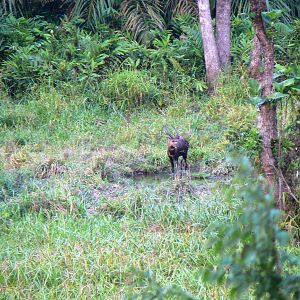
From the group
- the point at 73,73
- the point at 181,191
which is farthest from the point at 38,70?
the point at 181,191

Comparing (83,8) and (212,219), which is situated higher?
(83,8)

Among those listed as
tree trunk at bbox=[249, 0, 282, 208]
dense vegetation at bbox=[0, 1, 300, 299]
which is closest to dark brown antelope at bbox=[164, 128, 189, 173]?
dense vegetation at bbox=[0, 1, 300, 299]

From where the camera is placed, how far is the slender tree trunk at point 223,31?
37.2ft

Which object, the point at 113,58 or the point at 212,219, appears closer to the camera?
the point at 212,219

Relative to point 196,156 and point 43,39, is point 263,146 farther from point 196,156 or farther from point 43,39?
point 43,39

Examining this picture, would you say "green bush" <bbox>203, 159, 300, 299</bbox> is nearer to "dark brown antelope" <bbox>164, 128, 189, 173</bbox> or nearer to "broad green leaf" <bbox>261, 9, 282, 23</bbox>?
"broad green leaf" <bbox>261, 9, 282, 23</bbox>

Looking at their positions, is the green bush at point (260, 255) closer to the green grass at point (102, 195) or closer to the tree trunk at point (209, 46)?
the green grass at point (102, 195)

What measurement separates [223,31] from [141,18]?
1675mm

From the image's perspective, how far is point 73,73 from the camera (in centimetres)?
1106

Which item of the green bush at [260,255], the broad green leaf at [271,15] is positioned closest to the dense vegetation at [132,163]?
the green bush at [260,255]

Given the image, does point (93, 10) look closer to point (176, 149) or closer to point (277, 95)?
point (176, 149)

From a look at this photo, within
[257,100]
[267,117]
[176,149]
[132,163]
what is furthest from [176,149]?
[257,100]

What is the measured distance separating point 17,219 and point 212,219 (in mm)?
1772

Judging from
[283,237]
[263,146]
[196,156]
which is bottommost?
[196,156]
